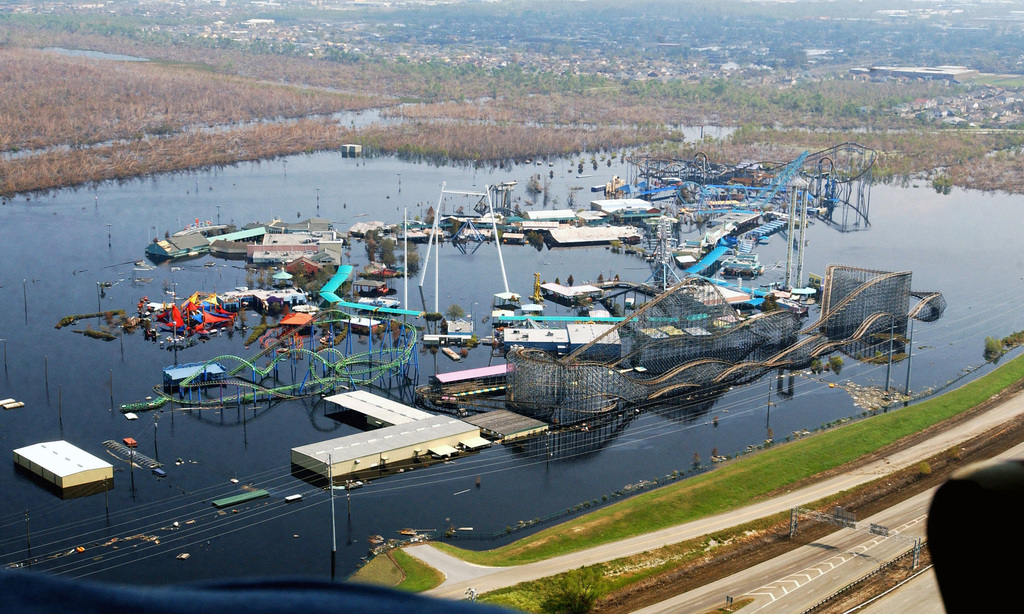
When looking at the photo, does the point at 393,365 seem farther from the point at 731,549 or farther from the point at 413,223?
→ the point at 413,223

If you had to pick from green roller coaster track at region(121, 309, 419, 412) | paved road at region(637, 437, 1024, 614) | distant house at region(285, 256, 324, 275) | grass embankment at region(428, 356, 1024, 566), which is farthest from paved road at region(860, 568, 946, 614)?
distant house at region(285, 256, 324, 275)

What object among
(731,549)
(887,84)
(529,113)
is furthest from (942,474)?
(887,84)

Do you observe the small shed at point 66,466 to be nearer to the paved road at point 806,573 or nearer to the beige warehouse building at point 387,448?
the beige warehouse building at point 387,448

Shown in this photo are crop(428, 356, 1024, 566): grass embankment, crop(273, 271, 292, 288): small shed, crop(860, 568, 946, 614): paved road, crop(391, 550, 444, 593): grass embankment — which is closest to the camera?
crop(860, 568, 946, 614): paved road

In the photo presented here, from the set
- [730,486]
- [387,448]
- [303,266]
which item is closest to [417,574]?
[387,448]

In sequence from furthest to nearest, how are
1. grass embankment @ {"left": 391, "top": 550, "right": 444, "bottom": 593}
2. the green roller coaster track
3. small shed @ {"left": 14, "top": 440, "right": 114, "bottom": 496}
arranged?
1. the green roller coaster track
2. small shed @ {"left": 14, "top": 440, "right": 114, "bottom": 496}
3. grass embankment @ {"left": 391, "top": 550, "right": 444, "bottom": 593}

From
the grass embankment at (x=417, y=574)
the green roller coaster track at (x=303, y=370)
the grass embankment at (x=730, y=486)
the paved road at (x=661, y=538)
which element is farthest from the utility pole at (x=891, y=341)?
the grass embankment at (x=417, y=574)

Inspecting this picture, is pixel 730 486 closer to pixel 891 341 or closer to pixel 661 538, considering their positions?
pixel 661 538

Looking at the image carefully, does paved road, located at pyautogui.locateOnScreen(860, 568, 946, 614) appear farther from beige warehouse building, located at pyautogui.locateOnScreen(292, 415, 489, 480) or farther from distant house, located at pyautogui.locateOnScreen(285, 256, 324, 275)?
distant house, located at pyautogui.locateOnScreen(285, 256, 324, 275)
